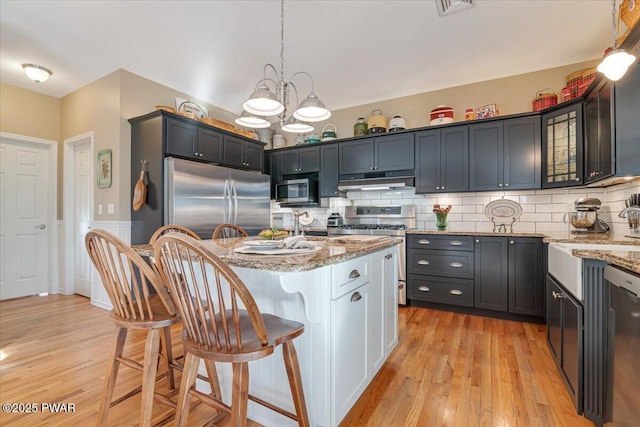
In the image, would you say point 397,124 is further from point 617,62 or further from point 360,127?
point 617,62

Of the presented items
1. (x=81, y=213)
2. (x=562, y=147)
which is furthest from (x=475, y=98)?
(x=81, y=213)

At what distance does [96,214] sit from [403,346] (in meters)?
3.83

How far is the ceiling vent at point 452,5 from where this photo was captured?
233 centimetres

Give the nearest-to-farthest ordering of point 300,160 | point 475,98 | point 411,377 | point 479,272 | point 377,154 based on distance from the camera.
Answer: point 411,377
point 479,272
point 475,98
point 377,154
point 300,160

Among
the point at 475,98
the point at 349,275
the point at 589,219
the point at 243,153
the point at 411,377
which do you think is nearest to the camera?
the point at 349,275

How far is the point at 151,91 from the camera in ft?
12.0

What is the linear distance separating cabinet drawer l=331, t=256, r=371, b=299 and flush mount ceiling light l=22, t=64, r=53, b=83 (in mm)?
4196

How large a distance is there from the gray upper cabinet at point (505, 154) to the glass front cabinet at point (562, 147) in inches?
3.1

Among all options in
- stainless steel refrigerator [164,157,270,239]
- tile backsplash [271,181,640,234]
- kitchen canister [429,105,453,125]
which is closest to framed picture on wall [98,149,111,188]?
stainless steel refrigerator [164,157,270,239]

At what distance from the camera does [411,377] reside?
197cm

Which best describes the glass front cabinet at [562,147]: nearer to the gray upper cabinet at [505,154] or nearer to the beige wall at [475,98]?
the gray upper cabinet at [505,154]

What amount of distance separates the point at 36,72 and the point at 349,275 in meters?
4.24

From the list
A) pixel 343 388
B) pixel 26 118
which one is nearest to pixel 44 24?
pixel 26 118

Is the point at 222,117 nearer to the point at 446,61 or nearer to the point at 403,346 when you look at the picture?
the point at 446,61
